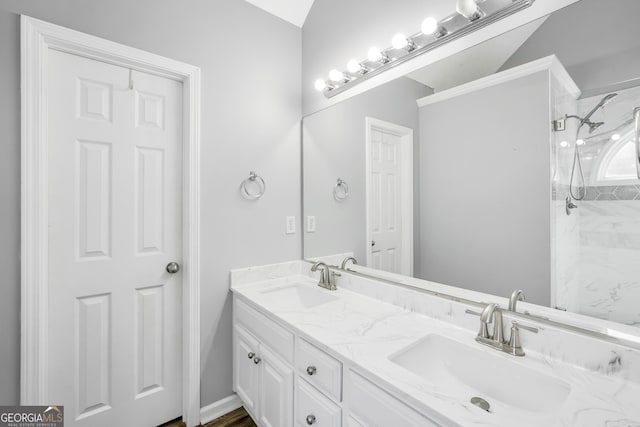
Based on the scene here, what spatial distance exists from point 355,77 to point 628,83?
116cm

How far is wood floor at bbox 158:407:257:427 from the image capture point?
5.52ft

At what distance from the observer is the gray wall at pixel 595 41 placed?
86cm

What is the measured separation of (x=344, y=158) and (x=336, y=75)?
0.49m

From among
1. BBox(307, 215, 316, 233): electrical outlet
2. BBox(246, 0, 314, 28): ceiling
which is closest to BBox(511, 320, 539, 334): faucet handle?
BBox(307, 215, 316, 233): electrical outlet

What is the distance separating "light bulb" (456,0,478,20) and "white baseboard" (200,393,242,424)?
2301mm

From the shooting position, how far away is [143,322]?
1596 millimetres

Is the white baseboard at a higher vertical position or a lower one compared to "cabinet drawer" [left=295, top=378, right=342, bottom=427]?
lower

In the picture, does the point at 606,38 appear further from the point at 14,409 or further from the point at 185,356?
the point at 14,409

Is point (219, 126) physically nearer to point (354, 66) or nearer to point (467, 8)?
point (354, 66)

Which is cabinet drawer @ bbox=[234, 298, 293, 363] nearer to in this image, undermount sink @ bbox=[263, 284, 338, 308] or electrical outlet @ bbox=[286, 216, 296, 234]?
undermount sink @ bbox=[263, 284, 338, 308]

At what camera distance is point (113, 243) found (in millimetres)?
1495

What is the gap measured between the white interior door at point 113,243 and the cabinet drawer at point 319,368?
89 centimetres

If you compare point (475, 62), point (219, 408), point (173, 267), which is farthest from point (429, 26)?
point (219, 408)

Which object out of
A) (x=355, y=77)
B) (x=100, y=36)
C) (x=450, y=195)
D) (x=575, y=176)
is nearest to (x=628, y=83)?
(x=575, y=176)
